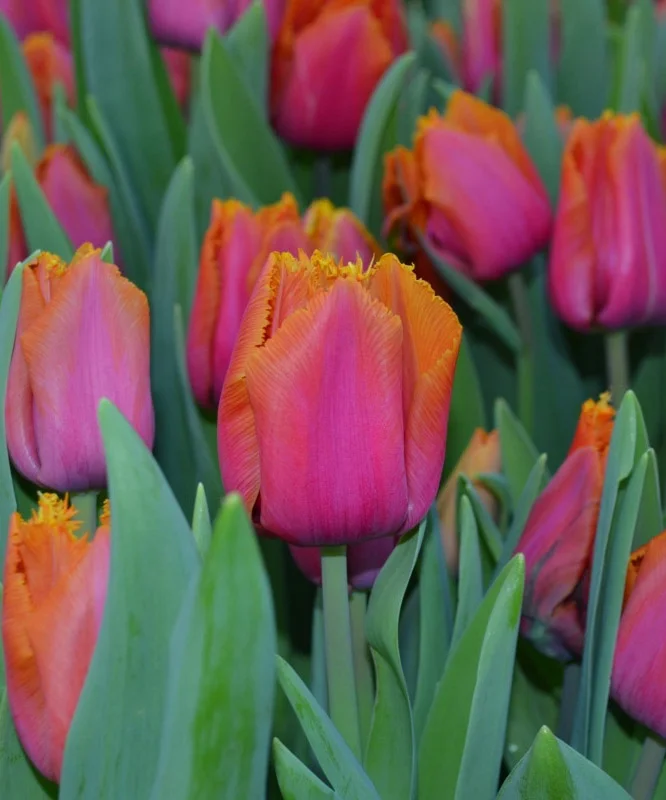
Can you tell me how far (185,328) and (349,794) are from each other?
293mm

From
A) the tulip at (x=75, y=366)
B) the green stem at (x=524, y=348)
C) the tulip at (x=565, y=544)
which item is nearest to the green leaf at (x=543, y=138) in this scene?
the green stem at (x=524, y=348)

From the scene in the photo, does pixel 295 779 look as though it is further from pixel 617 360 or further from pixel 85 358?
pixel 617 360

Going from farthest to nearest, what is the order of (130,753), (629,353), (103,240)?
1. (629,353)
2. (103,240)
3. (130,753)

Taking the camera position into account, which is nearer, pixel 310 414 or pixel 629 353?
pixel 310 414

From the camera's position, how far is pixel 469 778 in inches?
15.7

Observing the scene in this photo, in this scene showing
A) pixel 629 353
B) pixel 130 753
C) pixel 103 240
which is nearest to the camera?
pixel 130 753

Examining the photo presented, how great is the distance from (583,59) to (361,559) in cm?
57

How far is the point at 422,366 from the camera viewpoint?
0.37 meters

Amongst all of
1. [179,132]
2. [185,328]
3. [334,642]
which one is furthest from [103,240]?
[334,642]

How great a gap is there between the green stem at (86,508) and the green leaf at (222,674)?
12cm

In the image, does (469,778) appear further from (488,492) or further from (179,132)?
(179,132)

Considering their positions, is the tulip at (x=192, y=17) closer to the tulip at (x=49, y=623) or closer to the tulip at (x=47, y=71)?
the tulip at (x=47, y=71)

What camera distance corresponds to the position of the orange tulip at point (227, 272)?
52cm


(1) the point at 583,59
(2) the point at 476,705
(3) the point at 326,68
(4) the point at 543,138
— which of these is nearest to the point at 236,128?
(3) the point at 326,68
